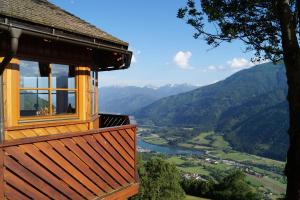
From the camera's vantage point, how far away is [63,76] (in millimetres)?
9516

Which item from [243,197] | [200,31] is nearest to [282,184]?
[243,197]

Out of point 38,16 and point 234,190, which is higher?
point 38,16

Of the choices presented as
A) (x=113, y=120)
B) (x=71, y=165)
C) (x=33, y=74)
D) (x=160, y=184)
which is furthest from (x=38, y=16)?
(x=160, y=184)

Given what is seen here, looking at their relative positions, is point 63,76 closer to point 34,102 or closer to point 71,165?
point 34,102

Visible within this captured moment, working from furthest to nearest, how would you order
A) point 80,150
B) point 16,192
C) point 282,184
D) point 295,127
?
point 282,184 < point 295,127 < point 80,150 < point 16,192

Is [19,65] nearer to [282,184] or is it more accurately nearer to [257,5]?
[257,5]

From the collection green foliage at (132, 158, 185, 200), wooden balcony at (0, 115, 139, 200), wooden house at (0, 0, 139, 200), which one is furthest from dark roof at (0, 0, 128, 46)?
green foliage at (132, 158, 185, 200)

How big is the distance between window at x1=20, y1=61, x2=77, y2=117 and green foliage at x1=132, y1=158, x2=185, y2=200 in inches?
1836

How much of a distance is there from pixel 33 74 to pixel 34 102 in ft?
2.57

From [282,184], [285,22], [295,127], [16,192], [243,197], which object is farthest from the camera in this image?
[282,184]

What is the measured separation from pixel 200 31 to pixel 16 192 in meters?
7.54

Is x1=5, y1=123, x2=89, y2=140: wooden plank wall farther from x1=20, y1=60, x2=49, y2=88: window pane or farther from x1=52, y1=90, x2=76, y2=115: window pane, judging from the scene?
x1=20, y1=60, x2=49, y2=88: window pane

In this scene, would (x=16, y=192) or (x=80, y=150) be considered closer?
(x=16, y=192)

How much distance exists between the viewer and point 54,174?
274 inches
